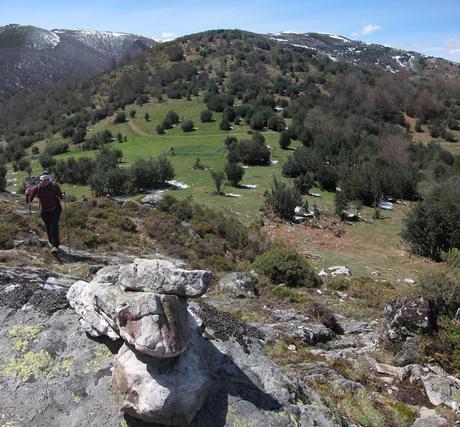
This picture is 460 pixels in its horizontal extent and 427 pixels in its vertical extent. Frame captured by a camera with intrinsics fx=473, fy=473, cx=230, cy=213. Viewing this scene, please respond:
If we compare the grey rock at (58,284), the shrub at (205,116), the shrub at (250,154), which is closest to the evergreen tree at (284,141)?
the shrub at (250,154)

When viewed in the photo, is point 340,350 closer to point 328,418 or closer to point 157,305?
point 328,418

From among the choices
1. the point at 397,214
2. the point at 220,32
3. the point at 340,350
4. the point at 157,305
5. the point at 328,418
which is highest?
the point at 220,32

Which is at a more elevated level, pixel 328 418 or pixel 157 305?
pixel 157 305

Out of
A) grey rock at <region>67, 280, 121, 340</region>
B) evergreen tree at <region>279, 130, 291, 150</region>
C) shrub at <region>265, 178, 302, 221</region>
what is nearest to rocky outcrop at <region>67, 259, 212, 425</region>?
grey rock at <region>67, 280, 121, 340</region>

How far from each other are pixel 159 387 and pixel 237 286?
7767 mm

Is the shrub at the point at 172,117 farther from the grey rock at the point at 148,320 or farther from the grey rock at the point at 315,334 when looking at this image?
the grey rock at the point at 148,320

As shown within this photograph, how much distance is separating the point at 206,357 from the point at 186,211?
57.3ft

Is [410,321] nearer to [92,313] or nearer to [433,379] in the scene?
[433,379]

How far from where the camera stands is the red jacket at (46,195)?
1166cm

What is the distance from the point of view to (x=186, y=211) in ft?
77.0

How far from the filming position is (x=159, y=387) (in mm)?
5066

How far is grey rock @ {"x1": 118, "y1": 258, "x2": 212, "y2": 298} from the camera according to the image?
5.44m

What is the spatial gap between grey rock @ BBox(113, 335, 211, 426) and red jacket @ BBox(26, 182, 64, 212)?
7368 mm

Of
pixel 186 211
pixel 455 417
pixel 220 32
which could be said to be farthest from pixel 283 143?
Result: pixel 220 32
